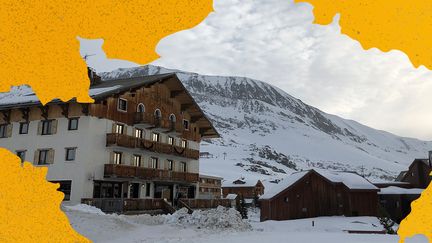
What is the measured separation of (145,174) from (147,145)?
2.22m

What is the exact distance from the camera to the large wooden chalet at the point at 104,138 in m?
25.4

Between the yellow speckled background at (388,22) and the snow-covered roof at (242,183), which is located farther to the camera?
the snow-covered roof at (242,183)

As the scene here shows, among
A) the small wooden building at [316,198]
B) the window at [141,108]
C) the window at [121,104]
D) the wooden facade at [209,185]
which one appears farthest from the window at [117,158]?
the wooden facade at [209,185]

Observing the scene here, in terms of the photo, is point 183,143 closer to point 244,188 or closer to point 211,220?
point 211,220

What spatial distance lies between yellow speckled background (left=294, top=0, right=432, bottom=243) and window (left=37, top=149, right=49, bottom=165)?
82.5ft

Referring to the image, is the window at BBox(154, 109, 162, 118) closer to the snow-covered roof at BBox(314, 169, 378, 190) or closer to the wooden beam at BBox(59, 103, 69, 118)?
the wooden beam at BBox(59, 103, 69, 118)

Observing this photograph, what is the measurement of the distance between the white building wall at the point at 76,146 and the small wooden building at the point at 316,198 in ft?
60.8

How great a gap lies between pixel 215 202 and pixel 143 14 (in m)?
32.0

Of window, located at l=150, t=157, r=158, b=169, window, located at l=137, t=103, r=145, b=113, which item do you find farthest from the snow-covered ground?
window, located at l=137, t=103, r=145, b=113

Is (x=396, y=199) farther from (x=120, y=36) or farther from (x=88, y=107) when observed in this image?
(x=120, y=36)

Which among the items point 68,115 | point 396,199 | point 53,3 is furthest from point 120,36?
point 396,199

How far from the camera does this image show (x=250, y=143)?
175500 millimetres

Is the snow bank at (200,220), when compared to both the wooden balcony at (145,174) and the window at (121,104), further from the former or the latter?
the window at (121,104)

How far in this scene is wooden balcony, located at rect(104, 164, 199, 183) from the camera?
87.0 ft
